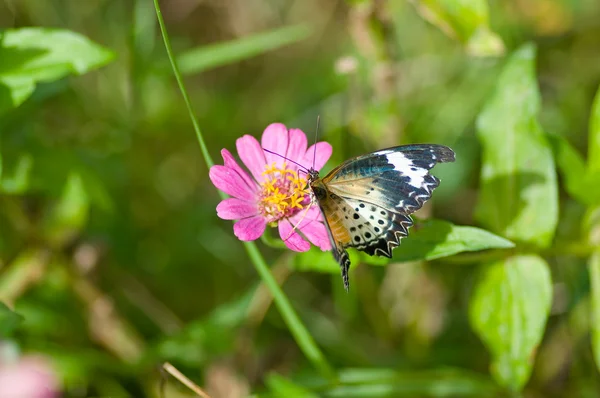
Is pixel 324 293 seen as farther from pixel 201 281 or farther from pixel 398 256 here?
pixel 398 256

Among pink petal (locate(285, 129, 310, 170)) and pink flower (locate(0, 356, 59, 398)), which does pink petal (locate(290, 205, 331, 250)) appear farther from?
pink flower (locate(0, 356, 59, 398))

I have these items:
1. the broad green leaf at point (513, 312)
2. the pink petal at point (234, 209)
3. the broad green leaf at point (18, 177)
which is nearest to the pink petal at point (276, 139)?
the pink petal at point (234, 209)

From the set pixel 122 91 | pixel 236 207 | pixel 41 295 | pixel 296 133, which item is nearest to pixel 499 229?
pixel 296 133

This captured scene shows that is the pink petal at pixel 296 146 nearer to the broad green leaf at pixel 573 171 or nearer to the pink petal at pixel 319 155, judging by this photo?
the pink petal at pixel 319 155

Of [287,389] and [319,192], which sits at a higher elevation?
[319,192]

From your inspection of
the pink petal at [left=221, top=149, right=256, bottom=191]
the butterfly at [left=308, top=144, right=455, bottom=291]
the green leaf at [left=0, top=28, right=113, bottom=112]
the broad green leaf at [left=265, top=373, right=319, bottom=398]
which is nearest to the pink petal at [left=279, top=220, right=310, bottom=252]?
the butterfly at [left=308, top=144, right=455, bottom=291]

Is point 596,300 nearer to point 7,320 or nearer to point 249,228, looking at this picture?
point 249,228

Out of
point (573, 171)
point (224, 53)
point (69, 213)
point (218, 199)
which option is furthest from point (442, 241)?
point (218, 199)

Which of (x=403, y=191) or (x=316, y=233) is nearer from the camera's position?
(x=403, y=191)
